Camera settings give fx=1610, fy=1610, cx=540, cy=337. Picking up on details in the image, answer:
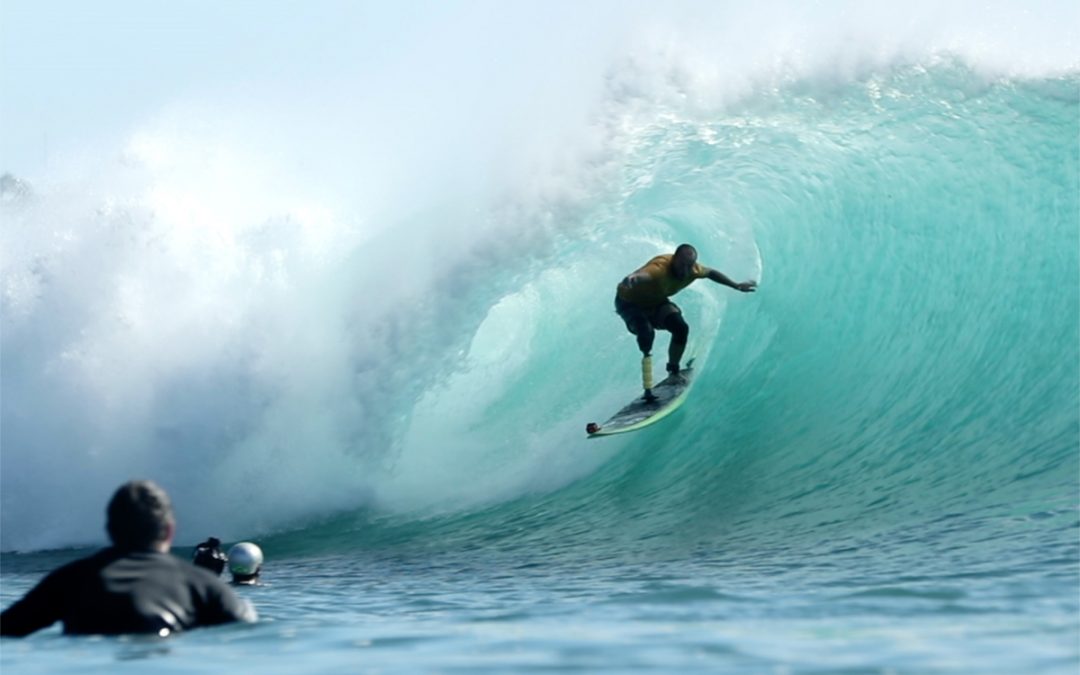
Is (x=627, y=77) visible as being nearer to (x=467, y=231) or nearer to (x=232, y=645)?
(x=467, y=231)

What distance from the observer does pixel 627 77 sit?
60.5 ft

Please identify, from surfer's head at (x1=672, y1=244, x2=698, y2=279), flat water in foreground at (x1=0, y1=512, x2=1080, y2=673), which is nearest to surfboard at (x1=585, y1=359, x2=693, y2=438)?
surfer's head at (x1=672, y1=244, x2=698, y2=279)

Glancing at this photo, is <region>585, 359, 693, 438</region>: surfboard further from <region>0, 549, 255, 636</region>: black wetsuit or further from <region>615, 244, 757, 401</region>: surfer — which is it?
<region>0, 549, 255, 636</region>: black wetsuit

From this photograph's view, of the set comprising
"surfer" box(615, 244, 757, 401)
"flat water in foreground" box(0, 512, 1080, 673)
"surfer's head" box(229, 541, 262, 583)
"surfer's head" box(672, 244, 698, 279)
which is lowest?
"flat water in foreground" box(0, 512, 1080, 673)

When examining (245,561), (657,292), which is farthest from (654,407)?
(245,561)

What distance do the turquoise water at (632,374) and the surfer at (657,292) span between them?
4.34 feet

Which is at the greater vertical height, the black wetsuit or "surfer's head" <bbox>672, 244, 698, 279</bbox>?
"surfer's head" <bbox>672, 244, 698, 279</bbox>

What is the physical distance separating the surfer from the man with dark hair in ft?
25.2

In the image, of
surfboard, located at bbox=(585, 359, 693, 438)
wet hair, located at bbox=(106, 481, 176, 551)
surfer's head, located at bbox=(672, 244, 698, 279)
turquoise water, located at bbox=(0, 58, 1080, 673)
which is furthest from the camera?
surfboard, located at bbox=(585, 359, 693, 438)

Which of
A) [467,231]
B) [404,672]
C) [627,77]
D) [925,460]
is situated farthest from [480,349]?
[404,672]

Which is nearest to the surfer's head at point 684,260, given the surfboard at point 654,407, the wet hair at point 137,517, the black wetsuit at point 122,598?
the surfboard at point 654,407

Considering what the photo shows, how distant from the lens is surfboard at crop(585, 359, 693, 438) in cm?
1433

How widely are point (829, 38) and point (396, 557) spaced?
A: 9.20 meters

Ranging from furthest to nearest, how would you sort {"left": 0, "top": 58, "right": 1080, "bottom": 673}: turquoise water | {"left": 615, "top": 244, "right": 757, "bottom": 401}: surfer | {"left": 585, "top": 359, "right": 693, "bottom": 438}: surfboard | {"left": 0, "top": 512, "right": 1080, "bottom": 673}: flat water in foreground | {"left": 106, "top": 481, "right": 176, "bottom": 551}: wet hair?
{"left": 585, "top": 359, "right": 693, "bottom": 438}: surfboard < {"left": 615, "top": 244, "right": 757, "bottom": 401}: surfer < {"left": 0, "top": 58, "right": 1080, "bottom": 673}: turquoise water < {"left": 106, "top": 481, "right": 176, "bottom": 551}: wet hair < {"left": 0, "top": 512, "right": 1080, "bottom": 673}: flat water in foreground
